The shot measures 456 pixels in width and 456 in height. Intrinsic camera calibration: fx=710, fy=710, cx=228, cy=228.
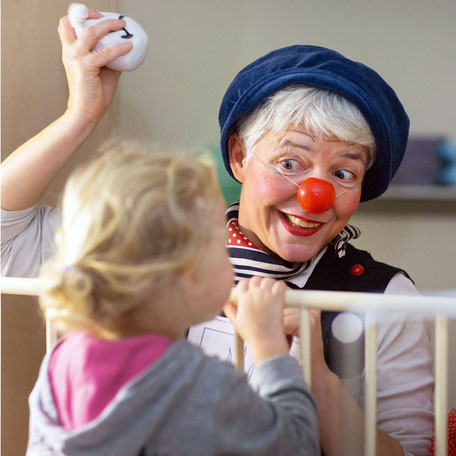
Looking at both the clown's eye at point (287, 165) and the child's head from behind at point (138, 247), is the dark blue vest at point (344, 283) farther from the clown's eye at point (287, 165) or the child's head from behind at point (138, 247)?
the child's head from behind at point (138, 247)

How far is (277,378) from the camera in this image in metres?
0.74

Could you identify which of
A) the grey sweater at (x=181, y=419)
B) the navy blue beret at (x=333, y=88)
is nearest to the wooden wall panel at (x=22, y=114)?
the navy blue beret at (x=333, y=88)

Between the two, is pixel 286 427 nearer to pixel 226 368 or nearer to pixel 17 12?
pixel 226 368

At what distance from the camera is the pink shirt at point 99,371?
659mm

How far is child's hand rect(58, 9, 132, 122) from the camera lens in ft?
4.26

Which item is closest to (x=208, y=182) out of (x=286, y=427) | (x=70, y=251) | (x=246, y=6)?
(x=70, y=251)

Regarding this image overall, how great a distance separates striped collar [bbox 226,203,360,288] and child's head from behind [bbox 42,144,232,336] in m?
0.51

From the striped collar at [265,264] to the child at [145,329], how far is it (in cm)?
50

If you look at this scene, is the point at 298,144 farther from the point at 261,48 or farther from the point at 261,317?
the point at 261,48

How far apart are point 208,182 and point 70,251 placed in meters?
0.15

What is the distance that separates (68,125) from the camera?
1.29m

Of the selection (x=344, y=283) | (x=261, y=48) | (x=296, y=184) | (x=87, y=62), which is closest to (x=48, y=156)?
(x=87, y=62)

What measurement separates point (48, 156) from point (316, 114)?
476 millimetres

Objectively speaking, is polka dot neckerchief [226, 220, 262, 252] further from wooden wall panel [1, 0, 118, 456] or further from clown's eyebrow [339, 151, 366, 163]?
wooden wall panel [1, 0, 118, 456]
